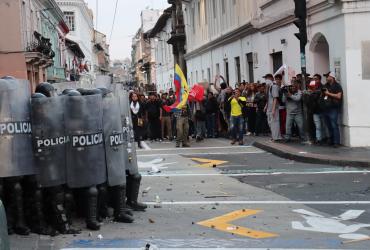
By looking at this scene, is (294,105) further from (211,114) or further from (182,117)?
(211,114)

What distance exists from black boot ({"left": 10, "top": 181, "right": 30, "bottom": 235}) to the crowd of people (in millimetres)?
9417

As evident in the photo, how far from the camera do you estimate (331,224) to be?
757 cm

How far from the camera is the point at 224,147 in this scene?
1739cm

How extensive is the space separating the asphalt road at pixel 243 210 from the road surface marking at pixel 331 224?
0.01 metres

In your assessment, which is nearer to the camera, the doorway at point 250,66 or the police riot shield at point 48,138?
the police riot shield at point 48,138

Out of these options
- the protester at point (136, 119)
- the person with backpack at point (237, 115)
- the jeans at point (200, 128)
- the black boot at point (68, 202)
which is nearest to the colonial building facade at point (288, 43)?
the person with backpack at point (237, 115)

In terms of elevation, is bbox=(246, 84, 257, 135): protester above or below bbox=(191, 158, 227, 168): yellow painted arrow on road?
above

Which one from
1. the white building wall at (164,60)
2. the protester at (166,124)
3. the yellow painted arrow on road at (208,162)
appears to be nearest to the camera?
the yellow painted arrow on road at (208,162)

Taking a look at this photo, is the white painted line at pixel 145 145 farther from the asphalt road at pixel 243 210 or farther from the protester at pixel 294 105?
the protester at pixel 294 105

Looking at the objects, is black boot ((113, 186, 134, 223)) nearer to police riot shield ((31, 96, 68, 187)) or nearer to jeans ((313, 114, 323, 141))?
police riot shield ((31, 96, 68, 187))

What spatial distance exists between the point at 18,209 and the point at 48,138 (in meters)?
0.92

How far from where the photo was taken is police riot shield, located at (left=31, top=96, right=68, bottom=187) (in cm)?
726

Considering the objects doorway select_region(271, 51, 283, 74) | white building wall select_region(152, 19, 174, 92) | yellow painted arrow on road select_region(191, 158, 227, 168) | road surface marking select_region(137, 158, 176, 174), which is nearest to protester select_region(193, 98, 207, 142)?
doorway select_region(271, 51, 283, 74)

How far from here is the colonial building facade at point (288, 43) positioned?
14.9m
